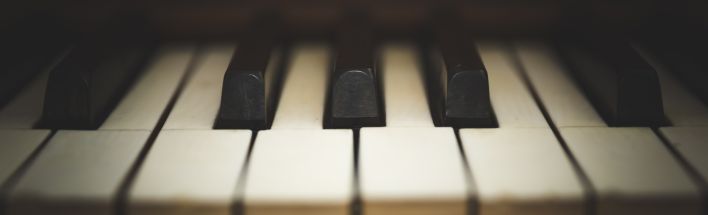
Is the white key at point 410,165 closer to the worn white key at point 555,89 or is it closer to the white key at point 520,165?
the white key at point 520,165

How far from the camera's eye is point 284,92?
94 centimetres

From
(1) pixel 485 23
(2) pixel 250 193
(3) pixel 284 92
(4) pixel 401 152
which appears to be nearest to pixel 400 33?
(1) pixel 485 23

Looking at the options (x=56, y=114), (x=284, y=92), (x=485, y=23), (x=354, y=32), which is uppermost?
(x=485, y=23)

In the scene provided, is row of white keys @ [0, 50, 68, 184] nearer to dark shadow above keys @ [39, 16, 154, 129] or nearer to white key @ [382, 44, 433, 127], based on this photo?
dark shadow above keys @ [39, 16, 154, 129]

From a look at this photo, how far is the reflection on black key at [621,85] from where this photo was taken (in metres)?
0.83

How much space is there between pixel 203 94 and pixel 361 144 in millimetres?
274

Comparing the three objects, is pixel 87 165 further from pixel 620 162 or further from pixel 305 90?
pixel 620 162

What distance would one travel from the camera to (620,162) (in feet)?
2.39

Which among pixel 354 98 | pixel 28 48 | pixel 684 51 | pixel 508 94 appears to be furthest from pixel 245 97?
pixel 684 51

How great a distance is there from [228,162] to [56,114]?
0.24m

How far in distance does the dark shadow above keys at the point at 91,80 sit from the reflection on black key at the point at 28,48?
0.10 metres

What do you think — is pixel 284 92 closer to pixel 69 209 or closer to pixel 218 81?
pixel 218 81

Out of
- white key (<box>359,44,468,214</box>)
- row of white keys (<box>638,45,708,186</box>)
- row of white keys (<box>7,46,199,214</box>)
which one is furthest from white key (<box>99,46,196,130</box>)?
row of white keys (<box>638,45,708,186</box>)

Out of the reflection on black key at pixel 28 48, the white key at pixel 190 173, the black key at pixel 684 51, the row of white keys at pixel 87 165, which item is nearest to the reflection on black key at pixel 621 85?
the black key at pixel 684 51
